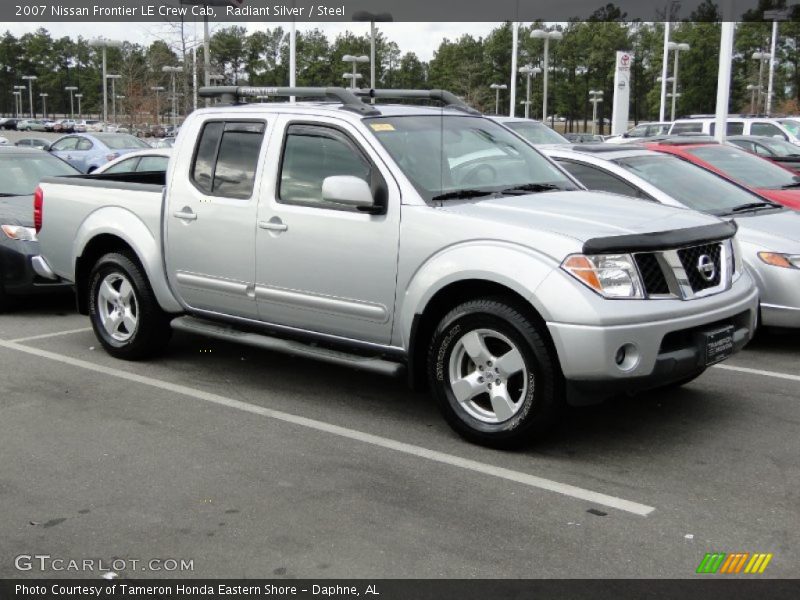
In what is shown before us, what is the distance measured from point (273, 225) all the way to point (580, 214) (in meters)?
1.95

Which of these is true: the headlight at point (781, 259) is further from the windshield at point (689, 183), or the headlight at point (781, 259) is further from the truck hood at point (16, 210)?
the truck hood at point (16, 210)

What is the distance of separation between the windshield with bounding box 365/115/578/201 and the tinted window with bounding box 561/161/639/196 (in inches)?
76.6

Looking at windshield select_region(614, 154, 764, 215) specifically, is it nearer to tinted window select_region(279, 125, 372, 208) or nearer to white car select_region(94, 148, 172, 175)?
tinted window select_region(279, 125, 372, 208)

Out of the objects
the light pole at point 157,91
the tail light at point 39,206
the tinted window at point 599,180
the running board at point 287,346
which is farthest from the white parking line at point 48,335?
the light pole at point 157,91

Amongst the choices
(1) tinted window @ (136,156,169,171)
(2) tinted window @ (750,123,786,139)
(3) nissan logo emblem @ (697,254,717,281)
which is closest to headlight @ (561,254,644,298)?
(3) nissan logo emblem @ (697,254,717,281)

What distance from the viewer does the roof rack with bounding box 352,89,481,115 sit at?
6.78 m

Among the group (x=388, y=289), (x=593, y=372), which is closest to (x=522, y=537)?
(x=593, y=372)

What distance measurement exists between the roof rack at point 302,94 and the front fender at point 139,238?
111cm

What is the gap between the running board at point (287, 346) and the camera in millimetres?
5574

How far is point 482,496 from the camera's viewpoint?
15.0 ft

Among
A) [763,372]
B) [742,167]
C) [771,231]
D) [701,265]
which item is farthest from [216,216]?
[742,167]

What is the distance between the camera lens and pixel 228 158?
649 centimetres

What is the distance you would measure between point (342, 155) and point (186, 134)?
153 centimetres
